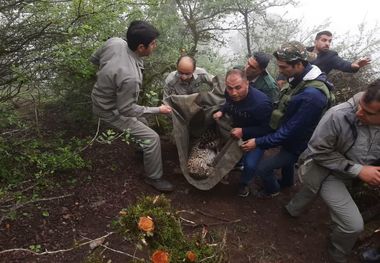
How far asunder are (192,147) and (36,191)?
2.00 meters

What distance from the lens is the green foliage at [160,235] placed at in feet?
7.99

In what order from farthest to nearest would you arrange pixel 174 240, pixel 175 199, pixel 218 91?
pixel 218 91
pixel 175 199
pixel 174 240

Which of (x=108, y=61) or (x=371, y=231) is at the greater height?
(x=108, y=61)

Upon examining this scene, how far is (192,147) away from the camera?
462cm

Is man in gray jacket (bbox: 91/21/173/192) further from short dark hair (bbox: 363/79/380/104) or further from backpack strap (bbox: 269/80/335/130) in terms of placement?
short dark hair (bbox: 363/79/380/104)

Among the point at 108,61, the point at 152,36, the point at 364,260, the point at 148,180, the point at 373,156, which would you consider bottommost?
the point at 364,260

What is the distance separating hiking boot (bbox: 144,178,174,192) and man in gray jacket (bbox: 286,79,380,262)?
1.75 meters

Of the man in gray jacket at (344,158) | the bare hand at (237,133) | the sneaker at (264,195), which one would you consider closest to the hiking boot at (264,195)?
the sneaker at (264,195)

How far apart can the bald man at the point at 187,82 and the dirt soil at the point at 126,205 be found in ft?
3.72

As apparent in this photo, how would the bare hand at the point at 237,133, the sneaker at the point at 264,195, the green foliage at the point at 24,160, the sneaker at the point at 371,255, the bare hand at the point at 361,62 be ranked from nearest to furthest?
the sneaker at the point at 371,255, the green foliage at the point at 24,160, the bare hand at the point at 237,133, the sneaker at the point at 264,195, the bare hand at the point at 361,62

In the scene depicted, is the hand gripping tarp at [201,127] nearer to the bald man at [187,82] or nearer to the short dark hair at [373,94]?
the bald man at [187,82]

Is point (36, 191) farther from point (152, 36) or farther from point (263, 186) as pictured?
point (263, 186)

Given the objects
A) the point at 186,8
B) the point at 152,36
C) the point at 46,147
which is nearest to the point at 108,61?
the point at 152,36

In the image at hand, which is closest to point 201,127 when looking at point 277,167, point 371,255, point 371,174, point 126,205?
point 277,167
